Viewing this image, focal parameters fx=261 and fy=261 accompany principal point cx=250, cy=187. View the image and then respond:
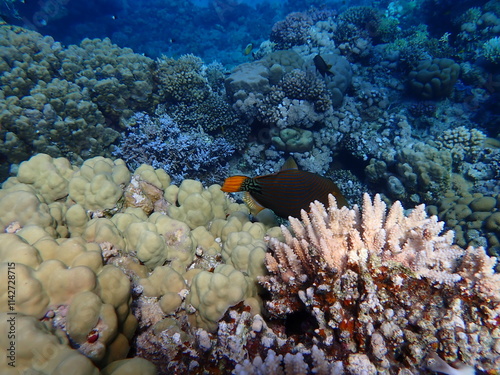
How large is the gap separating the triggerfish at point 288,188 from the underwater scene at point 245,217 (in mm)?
19

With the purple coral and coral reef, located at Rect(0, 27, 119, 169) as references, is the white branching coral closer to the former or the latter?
the purple coral

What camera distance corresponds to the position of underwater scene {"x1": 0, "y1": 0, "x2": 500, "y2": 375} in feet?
4.83

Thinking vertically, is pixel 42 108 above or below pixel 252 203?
above

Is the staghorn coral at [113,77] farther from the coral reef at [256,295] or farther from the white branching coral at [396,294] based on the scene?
the white branching coral at [396,294]

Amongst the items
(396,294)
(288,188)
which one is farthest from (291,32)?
(396,294)

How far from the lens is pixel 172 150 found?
5.50 meters

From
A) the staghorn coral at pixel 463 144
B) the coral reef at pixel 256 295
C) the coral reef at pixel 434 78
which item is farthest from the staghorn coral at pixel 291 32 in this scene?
the coral reef at pixel 256 295

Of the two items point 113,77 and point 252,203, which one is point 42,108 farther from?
point 252,203

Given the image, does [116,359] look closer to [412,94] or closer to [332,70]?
[332,70]

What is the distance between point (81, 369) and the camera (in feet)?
3.99

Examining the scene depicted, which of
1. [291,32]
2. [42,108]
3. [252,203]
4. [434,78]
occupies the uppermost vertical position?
[291,32]

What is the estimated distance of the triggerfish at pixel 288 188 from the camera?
246 cm

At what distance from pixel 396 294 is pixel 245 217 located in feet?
5.77

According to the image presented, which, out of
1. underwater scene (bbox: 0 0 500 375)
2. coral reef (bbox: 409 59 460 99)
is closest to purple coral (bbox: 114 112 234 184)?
underwater scene (bbox: 0 0 500 375)
